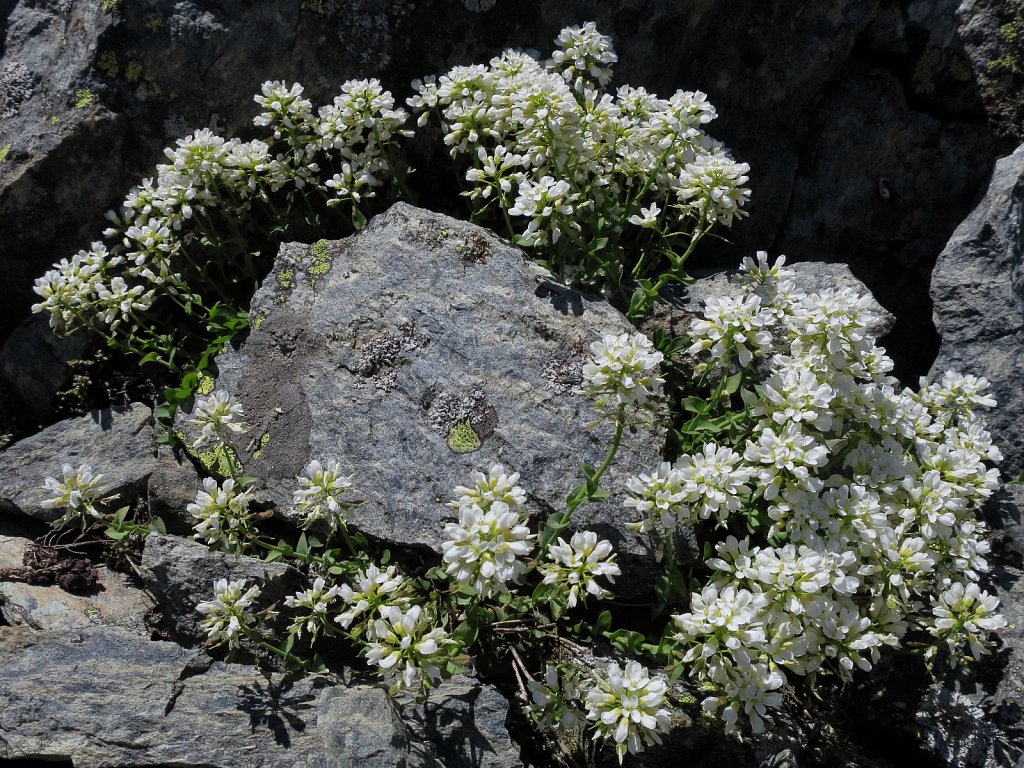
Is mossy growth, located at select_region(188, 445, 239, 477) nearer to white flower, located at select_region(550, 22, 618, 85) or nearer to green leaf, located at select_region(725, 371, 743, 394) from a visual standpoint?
green leaf, located at select_region(725, 371, 743, 394)

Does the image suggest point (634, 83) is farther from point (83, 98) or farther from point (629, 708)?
point (629, 708)

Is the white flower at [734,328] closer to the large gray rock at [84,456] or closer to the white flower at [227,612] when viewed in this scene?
the white flower at [227,612]

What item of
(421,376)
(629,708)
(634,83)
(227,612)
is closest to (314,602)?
(227,612)

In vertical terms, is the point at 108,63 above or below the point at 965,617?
above

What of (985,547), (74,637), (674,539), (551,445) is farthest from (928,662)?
(74,637)

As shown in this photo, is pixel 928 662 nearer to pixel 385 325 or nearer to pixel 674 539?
pixel 674 539

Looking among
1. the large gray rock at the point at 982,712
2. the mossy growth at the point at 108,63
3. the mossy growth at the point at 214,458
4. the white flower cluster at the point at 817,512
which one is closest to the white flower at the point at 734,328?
the white flower cluster at the point at 817,512

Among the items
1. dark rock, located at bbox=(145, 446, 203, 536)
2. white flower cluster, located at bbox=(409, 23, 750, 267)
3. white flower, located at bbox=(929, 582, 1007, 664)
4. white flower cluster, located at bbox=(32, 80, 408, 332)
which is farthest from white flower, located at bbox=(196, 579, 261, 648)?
white flower, located at bbox=(929, 582, 1007, 664)
